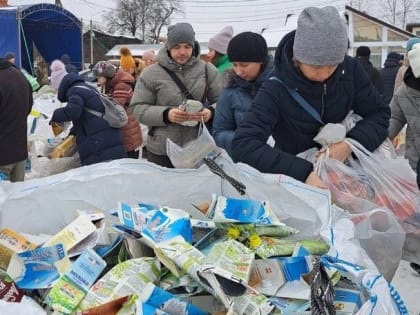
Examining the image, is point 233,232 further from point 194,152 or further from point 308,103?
point 308,103

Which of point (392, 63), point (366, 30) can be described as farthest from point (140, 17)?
point (392, 63)

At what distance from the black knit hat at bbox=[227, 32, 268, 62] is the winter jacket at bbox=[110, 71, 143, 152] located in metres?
2.28

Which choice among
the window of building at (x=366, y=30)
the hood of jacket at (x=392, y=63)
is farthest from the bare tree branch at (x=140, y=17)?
the hood of jacket at (x=392, y=63)

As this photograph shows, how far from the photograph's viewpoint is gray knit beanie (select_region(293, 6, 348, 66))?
1.91 metres

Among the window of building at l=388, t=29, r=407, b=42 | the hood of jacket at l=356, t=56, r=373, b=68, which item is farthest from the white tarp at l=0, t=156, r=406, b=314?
the window of building at l=388, t=29, r=407, b=42

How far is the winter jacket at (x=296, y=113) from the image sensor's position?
1.97 m

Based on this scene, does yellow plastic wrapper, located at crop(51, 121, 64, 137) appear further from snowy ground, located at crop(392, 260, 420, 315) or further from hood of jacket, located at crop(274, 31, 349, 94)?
hood of jacket, located at crop(274, 31, 349, 94)

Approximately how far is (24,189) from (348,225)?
33.1 inches

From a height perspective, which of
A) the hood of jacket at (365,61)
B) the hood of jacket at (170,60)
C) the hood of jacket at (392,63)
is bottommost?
the hood of jacket at (392,63)

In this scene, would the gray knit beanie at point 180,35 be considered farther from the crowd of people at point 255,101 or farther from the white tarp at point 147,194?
the white tarp at point 147,194

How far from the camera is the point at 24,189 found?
5.13 feet

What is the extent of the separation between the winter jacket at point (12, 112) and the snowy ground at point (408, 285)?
286 centimetres

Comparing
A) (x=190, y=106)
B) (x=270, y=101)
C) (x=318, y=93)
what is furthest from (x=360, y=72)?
(x=190, y=106)

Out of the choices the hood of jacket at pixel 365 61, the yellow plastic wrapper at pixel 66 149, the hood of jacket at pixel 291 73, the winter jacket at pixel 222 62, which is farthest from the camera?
the hood of jacket at pixel 365 61
